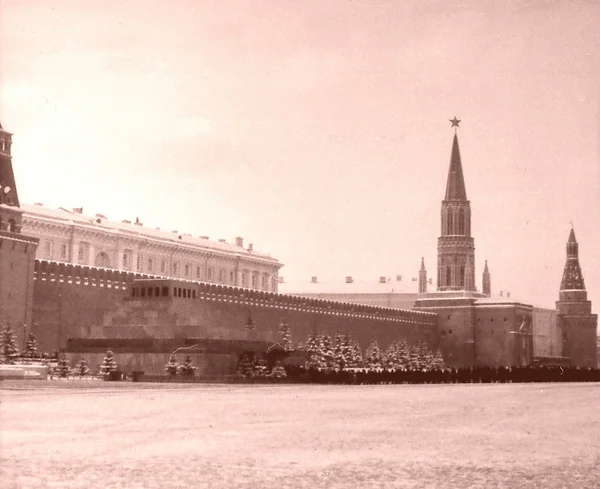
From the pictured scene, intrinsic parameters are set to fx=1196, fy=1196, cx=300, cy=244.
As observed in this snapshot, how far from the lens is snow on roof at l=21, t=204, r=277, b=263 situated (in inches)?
2442

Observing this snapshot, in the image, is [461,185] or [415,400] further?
[461,185]

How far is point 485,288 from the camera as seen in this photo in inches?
3853

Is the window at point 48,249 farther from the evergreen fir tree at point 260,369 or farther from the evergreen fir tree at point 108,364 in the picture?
the evergreen fir tree at point 108,364

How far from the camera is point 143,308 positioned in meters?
47.7

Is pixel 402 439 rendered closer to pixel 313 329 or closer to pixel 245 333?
pixel 245 333

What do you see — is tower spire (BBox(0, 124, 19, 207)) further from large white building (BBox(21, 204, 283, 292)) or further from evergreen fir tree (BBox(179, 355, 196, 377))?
large white building (BBox(21, 204, 283, 292))

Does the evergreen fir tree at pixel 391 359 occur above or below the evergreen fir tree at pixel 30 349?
above

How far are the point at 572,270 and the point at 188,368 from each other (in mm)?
69575

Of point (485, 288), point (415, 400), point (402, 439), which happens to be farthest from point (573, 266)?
point (402, 439)

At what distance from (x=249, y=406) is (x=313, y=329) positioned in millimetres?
45667

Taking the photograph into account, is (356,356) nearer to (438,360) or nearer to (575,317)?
(438,360)

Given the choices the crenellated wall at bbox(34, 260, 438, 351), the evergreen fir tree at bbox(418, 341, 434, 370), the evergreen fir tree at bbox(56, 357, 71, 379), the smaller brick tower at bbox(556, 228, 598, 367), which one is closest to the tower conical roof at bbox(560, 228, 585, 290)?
the smaller brick tower at bbox(556, 228, 598, 367)

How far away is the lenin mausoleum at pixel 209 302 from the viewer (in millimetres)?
40312

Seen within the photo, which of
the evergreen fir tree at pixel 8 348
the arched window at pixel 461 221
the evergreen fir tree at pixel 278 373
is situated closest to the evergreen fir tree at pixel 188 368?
the evergreen fir tree at pixel 278 373
